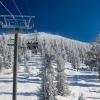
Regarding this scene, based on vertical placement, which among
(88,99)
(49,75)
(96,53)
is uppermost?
(96,53)

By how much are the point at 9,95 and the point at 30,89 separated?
9.09m

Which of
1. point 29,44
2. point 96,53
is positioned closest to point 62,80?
point 96,53

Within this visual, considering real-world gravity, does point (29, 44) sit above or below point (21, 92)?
above

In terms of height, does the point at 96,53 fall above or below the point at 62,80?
above

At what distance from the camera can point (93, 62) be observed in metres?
101

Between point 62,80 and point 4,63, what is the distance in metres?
78.0

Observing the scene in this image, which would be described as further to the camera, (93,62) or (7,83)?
(93,62)

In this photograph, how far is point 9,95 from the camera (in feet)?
229

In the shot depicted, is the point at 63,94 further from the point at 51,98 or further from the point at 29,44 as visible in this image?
the point at 29,44

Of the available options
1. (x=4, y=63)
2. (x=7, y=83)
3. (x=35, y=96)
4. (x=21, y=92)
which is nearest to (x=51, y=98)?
(x=35, y=96)

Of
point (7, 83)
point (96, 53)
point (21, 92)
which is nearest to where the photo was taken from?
point (21, 92)

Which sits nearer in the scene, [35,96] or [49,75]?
[49,75]

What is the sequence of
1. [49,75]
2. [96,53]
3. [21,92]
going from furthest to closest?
[96,53] < [21,92] < [49,75]

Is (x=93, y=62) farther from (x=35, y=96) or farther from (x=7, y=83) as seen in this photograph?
(x=35, y=96)
